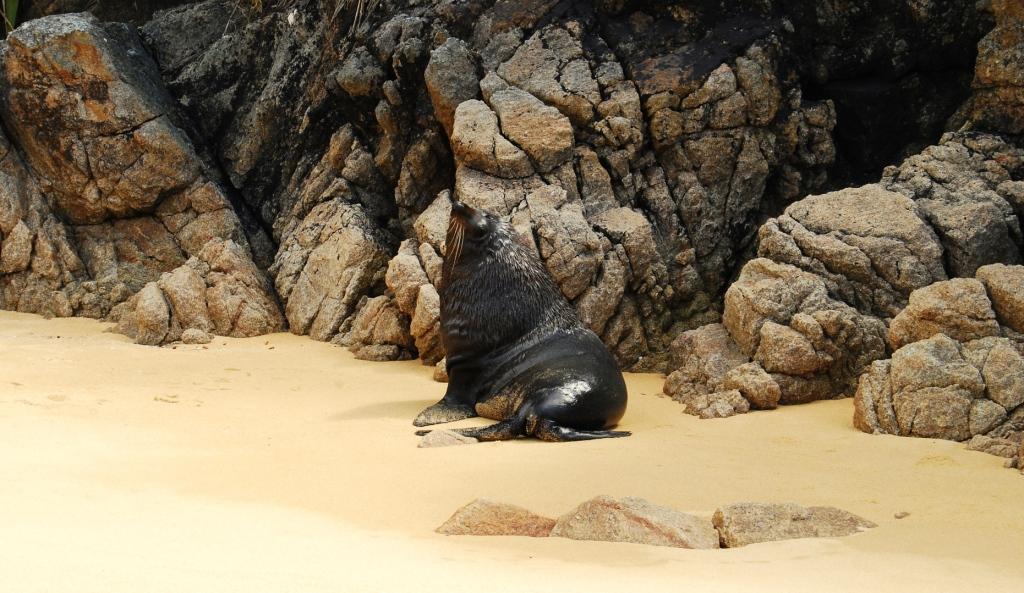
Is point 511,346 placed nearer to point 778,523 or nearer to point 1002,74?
point 778,523

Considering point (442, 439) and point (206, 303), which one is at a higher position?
point (442, 439)

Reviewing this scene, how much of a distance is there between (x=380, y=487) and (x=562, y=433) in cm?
166

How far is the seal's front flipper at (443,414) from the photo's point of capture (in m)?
6.46

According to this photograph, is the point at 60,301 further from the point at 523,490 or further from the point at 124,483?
the point at 523,490

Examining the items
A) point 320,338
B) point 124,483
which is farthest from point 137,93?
point 124,483

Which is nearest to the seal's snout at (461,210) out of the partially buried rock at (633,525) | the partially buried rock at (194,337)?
the partially buried rock at (194,337)

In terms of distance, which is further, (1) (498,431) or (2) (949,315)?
(2) (949,315)

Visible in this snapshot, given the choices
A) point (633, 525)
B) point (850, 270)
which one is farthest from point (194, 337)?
point (633, 525)

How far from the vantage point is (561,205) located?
8.83 metres

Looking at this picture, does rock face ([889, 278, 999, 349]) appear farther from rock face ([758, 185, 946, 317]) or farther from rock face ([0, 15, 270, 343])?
rock face ([0, 15, 270, 343])

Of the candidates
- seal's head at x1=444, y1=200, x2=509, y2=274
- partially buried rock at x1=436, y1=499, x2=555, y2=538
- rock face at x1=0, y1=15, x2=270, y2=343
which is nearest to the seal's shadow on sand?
seal's head at x1=444, y1=200, x2=509, y2=274

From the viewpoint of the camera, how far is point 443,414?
662 cm

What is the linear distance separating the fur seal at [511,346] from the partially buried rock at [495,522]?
2296mm

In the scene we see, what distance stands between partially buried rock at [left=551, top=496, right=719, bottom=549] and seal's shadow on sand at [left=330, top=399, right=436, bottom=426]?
2.74 metres
